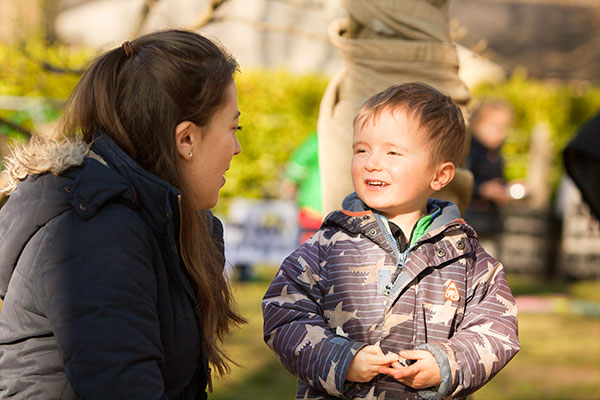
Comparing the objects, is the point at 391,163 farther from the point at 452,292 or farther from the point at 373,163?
the point at 452,292

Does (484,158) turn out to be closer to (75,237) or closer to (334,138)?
(334,138)

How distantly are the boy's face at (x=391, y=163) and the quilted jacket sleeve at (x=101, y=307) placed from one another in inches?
29.2

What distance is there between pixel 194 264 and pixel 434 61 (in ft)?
4.37

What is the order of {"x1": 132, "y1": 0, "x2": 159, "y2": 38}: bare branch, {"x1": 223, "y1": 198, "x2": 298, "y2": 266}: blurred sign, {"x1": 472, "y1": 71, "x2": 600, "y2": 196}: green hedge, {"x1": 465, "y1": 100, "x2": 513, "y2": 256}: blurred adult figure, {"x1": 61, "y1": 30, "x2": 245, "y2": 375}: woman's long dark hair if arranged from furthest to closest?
{"x1": 472, "y1": 71, "x2": 600, "y2": 196}: green hedge, {"x1": 223, "y1": 198, "x2": 298, "y2": 266}: blurred sign, {"x1": 465, "y1": 100, "x2": 513, "y2": 256}: blurred adult figure, {"x1": 132, "y1": 0, "x2": 159, "y2": 38}: bare branch, {"x1": 61, "y1": 30, "x2": 245, "y2": 375}: woman's long dark hair

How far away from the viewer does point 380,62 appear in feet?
9.57

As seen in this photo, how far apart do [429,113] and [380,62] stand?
74 cm

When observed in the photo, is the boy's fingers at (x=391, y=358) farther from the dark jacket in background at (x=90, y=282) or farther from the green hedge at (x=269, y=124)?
the green hedge at (x=269, y=124)

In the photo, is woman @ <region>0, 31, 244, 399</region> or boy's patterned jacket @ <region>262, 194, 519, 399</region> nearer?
woman @ <region>0, 31, 244, 399</region>

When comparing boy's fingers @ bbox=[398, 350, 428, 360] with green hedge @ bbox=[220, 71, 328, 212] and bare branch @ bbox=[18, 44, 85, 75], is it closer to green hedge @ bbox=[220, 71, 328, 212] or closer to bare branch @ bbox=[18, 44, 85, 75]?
bare branch @ bbox=[18, 44, 85, 75]

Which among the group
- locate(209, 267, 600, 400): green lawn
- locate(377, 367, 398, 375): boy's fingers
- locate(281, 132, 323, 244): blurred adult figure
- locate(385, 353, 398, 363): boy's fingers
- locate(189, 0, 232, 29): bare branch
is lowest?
locate(209, 267, 600, 400): green lawn

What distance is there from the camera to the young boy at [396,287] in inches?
82.0

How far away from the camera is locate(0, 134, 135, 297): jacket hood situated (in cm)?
183

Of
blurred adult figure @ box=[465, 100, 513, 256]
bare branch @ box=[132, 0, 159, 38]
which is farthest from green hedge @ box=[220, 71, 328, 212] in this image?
bare branch @ box=[132, 0, 159, 38]

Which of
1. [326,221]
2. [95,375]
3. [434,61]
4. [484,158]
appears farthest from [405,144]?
[484,158]
